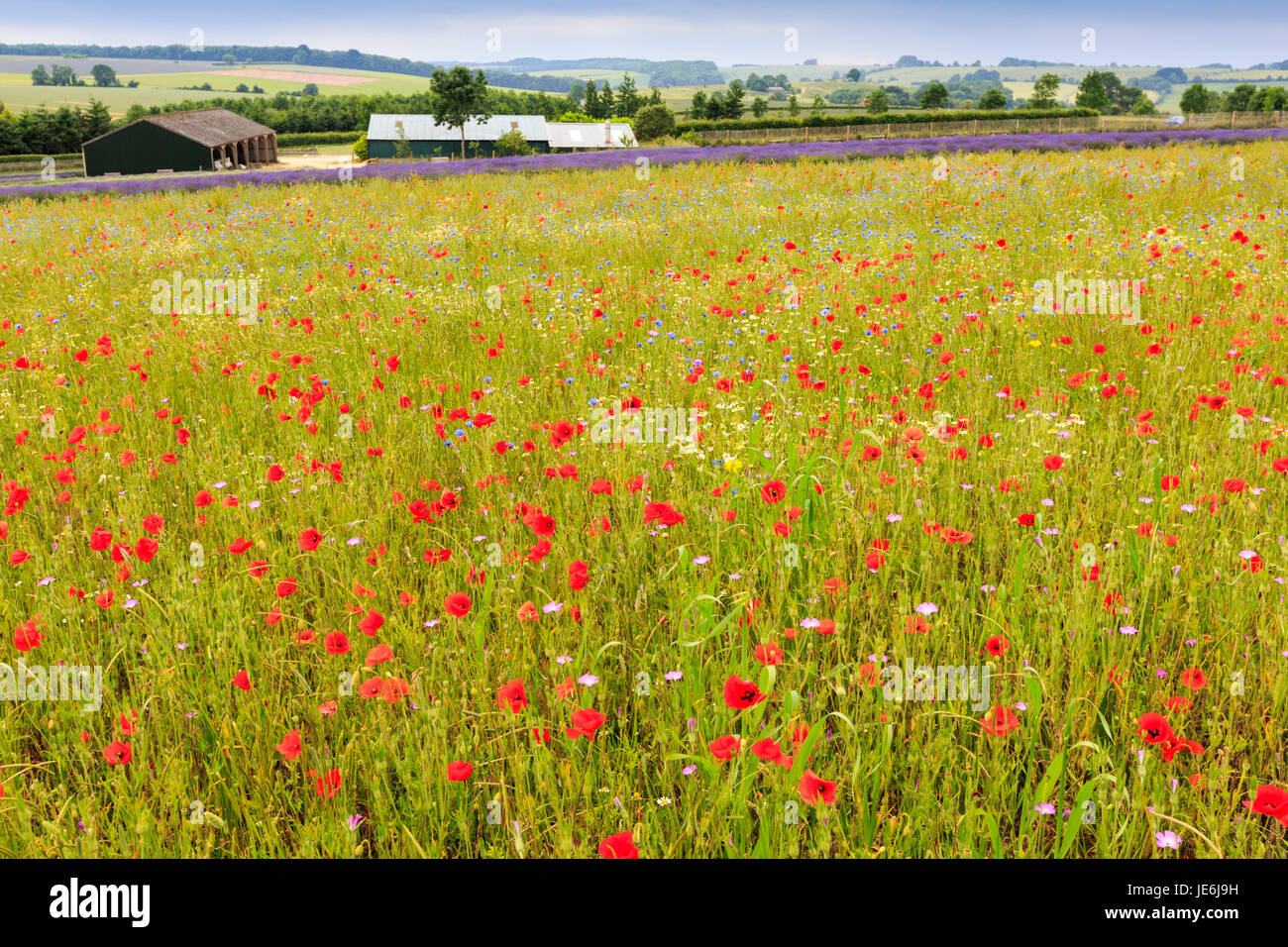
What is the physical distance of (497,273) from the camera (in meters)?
8.14

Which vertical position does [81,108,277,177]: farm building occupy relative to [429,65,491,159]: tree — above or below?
below

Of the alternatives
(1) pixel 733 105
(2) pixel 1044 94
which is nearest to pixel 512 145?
(1) pixel 733 105

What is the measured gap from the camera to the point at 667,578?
2.83 meters

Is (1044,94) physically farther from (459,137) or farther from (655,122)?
(459,137)

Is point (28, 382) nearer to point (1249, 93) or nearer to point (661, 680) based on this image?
point (661, 680)

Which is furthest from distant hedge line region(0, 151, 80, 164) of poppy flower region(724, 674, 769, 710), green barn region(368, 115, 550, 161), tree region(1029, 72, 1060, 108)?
tree region(1029, 72, 1060, 108)

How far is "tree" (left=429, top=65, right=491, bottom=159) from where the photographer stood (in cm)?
7106

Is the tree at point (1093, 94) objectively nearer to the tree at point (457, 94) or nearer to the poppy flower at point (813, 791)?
the tree at point (457, 94)

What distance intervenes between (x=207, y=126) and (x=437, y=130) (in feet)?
73.8

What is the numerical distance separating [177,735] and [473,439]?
2058 mm

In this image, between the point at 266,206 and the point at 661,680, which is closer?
the point at 661,680

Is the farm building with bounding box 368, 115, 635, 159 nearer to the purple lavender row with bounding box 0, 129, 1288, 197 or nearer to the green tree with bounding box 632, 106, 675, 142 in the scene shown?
the green tree with bounding box 632, 106, 675, 142

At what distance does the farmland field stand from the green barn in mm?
79619
